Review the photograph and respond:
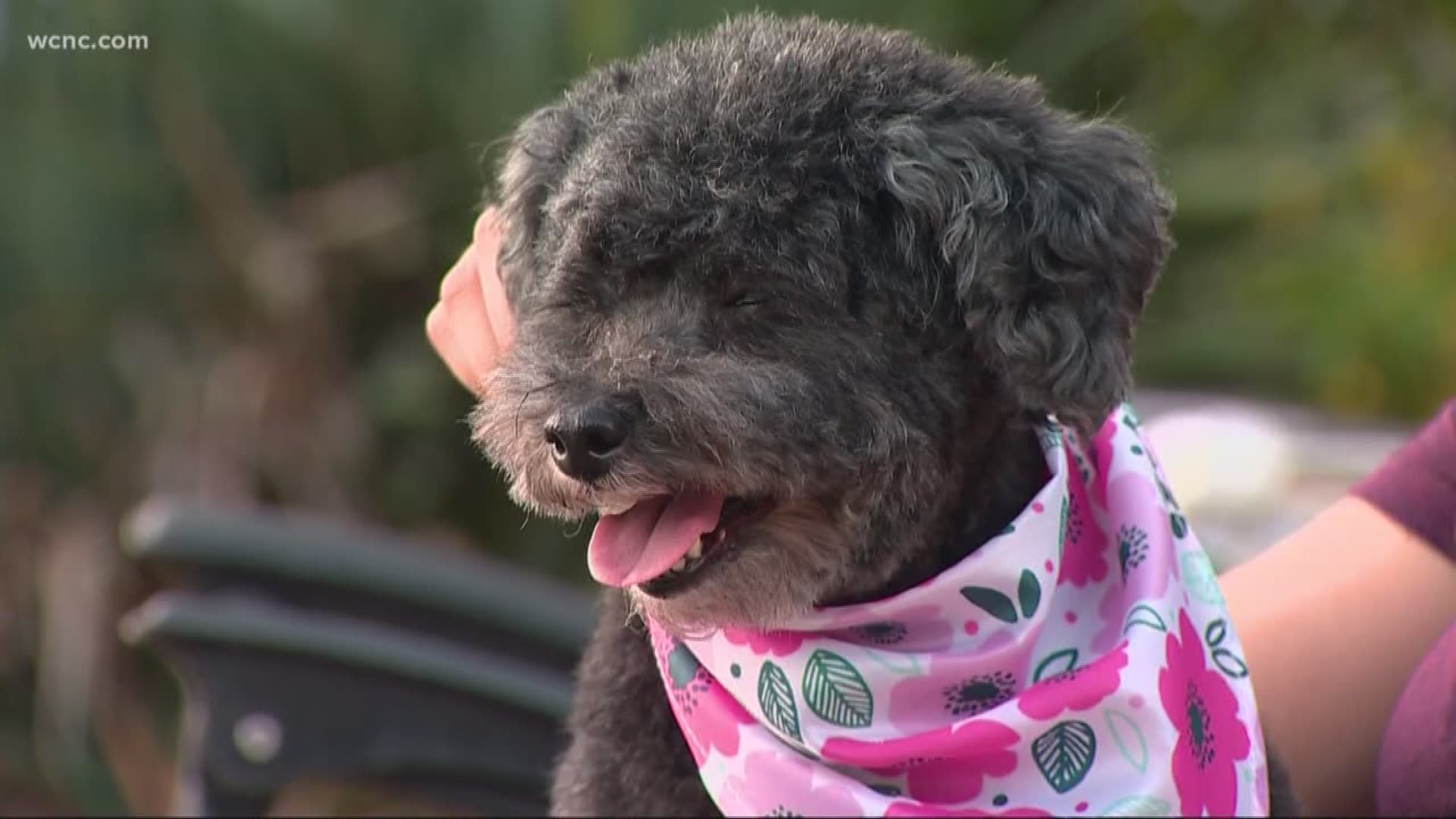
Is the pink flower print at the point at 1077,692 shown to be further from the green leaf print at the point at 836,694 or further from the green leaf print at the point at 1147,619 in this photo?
the green leaf print at the point at 836,694

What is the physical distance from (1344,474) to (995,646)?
2.09 meters

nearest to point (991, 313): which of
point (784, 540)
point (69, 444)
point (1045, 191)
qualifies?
point (1045, 191)

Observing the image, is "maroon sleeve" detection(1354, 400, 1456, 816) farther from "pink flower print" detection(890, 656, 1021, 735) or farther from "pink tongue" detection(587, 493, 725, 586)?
"pink tongue" detection(587, 493, 725, 586)

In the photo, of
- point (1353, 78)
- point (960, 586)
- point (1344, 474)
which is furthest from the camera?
point (1353, 78)

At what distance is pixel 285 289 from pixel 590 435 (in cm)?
336

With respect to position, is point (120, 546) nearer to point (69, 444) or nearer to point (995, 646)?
point (69, 444)

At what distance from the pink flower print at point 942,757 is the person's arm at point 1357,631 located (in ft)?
1.71

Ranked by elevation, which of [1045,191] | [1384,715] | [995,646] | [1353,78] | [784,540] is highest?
[1353,78]

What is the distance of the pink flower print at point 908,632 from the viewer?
1.94 metres

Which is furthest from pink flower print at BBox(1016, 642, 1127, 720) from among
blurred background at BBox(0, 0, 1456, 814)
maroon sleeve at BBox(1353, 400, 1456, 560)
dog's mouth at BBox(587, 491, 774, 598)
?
blurred background at BBox(0, 0, 1456, 814)

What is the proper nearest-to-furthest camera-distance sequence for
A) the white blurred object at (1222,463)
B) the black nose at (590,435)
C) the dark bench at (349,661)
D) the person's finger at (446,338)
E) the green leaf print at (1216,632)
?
the black nose at (590,435) → the green leaf print at (1216,632) → the person's finger at (446,338) → the dark bench at (349,661) → the white blurred object at (1222,463)

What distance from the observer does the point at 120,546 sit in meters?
4.80

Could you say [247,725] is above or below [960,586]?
below

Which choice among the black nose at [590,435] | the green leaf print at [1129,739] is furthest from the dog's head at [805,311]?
the green leaf print at [1129,739]
